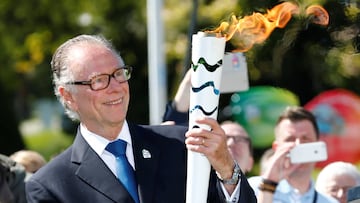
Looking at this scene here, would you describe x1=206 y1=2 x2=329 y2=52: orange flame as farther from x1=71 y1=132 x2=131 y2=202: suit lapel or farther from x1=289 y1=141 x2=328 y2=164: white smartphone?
x1=289 y1=141 x2=328 y2=164: white smartphone

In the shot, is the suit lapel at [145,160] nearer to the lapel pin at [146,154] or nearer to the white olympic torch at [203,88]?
the lapel pin at [146,154]

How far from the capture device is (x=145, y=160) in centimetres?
352

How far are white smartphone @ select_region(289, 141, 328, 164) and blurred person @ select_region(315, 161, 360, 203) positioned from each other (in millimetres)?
357

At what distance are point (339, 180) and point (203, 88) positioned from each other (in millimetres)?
2491

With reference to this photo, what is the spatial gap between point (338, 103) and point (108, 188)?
27.1ft

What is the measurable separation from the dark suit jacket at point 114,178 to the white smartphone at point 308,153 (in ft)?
5.24

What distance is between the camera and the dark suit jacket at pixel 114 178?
3.43m

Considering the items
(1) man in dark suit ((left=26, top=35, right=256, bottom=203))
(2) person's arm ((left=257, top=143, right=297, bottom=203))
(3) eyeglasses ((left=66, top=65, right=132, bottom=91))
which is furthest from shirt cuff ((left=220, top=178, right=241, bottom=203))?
(2) person's arm ((left=257, top=143, right=297, bottom=203))

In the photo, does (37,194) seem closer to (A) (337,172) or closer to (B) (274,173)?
(B) (274,173)

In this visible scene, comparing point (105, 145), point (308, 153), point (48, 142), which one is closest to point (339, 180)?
point (308, 153)

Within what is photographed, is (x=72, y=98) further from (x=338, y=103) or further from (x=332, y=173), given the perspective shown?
(x=338, y=103)

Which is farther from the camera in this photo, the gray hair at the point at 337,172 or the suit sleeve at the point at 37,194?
the gray hair at the point at 337,172

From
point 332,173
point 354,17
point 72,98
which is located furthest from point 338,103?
point 72,98

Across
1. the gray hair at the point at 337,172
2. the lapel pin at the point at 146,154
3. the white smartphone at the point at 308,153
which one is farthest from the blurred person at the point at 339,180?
the lapel pin at the point at 146,154
